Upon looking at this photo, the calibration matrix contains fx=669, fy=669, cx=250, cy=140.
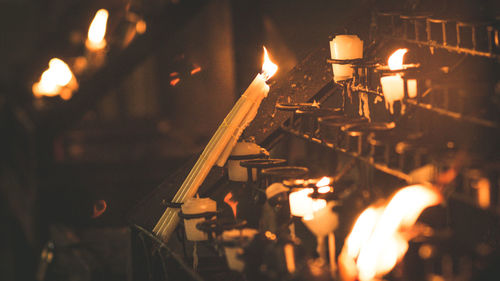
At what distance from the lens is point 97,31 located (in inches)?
279

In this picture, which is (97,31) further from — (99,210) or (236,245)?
(236,245)

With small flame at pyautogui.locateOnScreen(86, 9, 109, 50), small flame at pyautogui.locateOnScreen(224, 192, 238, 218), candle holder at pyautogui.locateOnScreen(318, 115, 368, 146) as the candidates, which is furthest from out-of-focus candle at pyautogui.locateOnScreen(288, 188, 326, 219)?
small flame at pyautogui.locateOnScreen(86, 9, 109, 50)

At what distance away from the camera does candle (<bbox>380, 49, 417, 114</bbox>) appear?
8.25 ft

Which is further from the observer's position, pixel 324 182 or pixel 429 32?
pixel 429 32

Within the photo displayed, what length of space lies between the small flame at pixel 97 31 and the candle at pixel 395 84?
4.94 metres

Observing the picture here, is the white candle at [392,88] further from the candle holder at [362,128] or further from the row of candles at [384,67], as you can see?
the candle holder at [362,128]

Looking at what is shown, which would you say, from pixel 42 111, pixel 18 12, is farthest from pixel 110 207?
pixel 18 12

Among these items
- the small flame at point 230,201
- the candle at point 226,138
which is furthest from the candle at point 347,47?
the small flame at point 230,201

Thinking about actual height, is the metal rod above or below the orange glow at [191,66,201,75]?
below

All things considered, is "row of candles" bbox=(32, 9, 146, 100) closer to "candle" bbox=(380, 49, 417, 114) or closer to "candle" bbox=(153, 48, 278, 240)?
"candle" bbox=(153, 48, 278, 240)

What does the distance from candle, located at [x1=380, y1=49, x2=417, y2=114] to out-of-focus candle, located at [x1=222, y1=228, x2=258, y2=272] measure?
2.39 ft

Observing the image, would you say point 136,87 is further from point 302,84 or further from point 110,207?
point 302,84

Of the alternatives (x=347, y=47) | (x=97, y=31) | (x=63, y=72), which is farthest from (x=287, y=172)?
(x=63, y=72)

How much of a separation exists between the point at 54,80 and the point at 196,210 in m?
5.33
